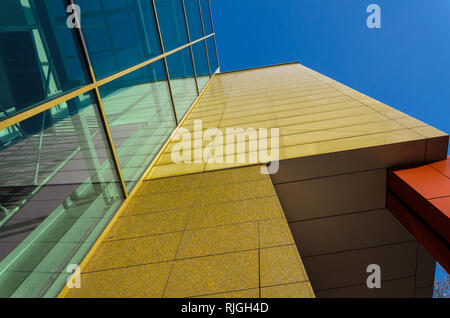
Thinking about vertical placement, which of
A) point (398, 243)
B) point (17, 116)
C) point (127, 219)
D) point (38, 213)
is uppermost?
point (17, 116)

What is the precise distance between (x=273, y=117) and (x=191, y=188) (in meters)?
3.06

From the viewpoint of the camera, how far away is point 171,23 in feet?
24.0

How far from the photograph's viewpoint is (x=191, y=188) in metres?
3.84

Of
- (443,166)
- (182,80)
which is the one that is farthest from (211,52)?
(443,166)

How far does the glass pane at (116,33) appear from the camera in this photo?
3.38 m

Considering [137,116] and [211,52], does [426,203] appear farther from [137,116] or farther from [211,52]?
[211,52]

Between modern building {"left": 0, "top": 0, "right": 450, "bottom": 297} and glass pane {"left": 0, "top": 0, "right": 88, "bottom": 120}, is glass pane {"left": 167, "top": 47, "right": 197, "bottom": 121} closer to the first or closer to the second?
modern building {"left": 0, "top": 0, "right": 450, "bottom": 297}

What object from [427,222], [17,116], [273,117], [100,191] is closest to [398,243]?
[427,222]

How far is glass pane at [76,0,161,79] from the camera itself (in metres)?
3.38

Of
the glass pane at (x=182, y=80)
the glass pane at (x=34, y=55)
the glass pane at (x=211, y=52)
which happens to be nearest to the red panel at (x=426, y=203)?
the glass pane at (x=34, y=55)

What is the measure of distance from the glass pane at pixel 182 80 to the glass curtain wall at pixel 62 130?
6.22ft

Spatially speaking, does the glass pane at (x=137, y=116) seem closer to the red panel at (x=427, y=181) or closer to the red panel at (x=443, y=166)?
the red panel at (x=427, y=181)

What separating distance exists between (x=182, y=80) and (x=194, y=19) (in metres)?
4.54
